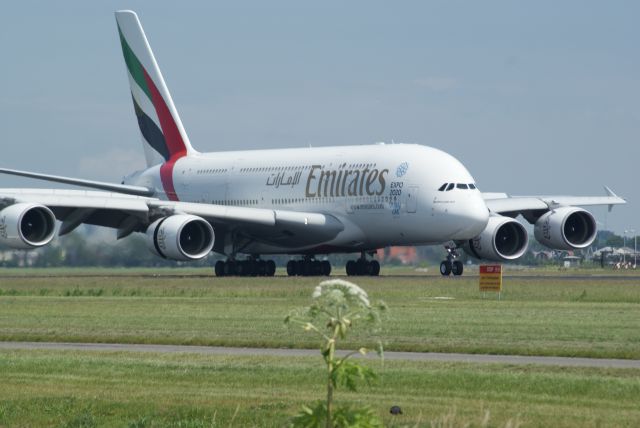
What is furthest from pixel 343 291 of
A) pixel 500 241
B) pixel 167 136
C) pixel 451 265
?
pixel 167 136

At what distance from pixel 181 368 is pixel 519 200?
3812 cm

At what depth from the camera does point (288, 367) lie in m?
20.9

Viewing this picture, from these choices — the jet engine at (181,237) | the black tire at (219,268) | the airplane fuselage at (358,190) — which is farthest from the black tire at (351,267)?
the jet engine at (181,237)

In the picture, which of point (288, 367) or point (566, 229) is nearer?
point (288, 367)

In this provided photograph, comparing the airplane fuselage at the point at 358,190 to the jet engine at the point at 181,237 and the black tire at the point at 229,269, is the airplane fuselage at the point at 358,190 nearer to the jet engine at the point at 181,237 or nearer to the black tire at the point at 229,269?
the black tire at the point at 229,269

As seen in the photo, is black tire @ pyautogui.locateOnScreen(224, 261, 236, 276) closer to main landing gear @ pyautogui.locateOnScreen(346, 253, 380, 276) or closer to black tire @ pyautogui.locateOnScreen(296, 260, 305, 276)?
black tire @ pyautogui.locateOnScreen(296, 260, 305, 276)

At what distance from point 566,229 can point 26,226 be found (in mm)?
20867

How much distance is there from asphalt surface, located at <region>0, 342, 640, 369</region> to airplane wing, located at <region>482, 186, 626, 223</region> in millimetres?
32750

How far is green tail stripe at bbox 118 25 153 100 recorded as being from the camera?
6544cm

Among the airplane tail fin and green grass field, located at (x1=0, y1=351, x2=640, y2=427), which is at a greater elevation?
the airplane tail fin

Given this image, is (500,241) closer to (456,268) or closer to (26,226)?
(456,268)

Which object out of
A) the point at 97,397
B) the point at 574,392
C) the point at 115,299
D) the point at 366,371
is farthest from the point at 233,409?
the point at 115,299

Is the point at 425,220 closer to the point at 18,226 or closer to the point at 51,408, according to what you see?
the point at 18,226

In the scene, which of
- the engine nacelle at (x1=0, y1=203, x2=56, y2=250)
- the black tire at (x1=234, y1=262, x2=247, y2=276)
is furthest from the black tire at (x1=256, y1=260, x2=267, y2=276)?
the engine nacelle at (x1=0, y1=203, x2=56, y2=250)
